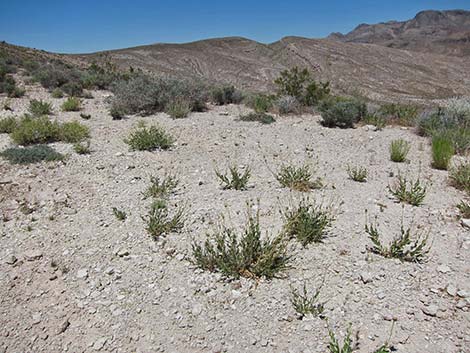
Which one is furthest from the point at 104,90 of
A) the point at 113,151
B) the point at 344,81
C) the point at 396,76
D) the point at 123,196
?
the point at 396,76

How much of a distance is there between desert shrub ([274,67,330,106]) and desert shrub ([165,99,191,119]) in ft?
11.7

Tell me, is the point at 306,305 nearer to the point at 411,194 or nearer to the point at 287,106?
the point at 411,194

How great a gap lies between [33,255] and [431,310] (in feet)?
12.5

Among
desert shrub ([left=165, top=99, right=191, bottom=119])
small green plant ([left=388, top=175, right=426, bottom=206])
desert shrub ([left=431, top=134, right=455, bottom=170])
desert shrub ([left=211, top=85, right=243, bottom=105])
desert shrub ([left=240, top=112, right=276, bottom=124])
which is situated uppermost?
desert shrub ([left=211, top=85, right=243, bottom=105])

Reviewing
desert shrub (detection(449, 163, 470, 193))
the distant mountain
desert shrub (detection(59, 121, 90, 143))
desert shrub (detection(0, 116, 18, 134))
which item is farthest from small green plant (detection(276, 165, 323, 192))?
the distant mountain

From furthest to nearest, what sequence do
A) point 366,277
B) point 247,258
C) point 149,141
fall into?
point 149,141 < point 247,258 < point 366,277

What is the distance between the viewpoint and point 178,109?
8930mm

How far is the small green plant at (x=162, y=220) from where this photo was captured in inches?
151

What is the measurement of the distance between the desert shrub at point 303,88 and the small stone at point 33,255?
8814 mm

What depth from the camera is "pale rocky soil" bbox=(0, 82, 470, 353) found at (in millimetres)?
2629

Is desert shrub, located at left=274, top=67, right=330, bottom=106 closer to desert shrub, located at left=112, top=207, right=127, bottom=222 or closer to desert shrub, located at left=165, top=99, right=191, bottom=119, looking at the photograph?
desert shrub, located at left=165, top=99, right=191, bottom=119

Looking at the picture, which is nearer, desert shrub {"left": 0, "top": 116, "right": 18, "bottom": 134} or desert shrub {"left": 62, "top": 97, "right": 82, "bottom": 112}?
desert shrub {"left": 0, "top": 116, "right": 18, "bottom": 134}

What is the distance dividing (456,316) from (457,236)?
1.34 meters

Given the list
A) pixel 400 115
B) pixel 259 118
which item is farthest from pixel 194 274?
pixel 400 115
